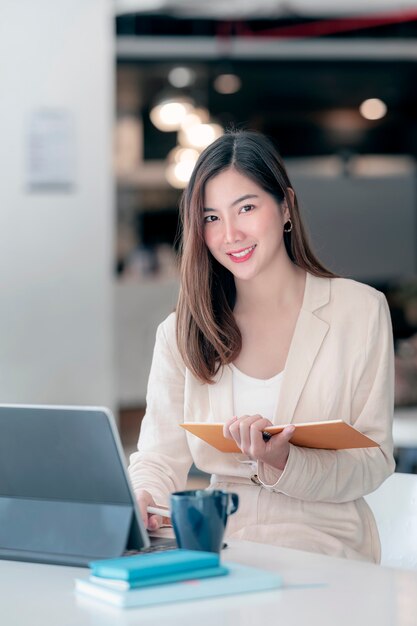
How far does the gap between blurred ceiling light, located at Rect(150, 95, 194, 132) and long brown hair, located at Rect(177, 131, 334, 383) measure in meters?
7.71

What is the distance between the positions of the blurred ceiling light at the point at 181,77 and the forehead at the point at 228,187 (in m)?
7.46

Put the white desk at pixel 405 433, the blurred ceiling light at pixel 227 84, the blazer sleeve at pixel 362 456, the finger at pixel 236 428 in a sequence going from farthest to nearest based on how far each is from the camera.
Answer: the blurred ceiling light at pixel 227 84 < the white desk at pixel 405 433 < the blazer sleeve at pixel 362 456 < the finger at pixel 236 428

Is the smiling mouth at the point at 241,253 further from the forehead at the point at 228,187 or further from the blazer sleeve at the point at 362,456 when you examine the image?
the blazer sleeve at the point at 362,456

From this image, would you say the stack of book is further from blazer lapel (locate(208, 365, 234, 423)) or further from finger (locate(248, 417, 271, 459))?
blazer lapel (locate(208, 365, 234, 423))

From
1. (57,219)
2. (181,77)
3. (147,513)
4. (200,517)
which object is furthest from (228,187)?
(181,77)

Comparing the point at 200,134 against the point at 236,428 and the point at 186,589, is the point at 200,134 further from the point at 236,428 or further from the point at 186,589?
the point at 186,589

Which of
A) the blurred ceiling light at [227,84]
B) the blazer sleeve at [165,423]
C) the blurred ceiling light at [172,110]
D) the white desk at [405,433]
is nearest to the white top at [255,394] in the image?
the blazer sleeve at [165,423]

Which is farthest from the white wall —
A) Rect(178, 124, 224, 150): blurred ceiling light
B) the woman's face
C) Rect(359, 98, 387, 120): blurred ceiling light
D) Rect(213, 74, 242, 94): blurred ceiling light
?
Rect(359, 98, 387, 120): blurred ceiling light

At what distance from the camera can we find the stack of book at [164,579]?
4.68 ft

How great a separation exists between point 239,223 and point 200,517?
81 cm

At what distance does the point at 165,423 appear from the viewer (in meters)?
2.29

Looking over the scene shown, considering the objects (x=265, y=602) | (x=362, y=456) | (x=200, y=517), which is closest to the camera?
(x=265, y=602)

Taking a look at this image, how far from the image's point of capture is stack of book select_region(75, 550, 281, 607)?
143 cm

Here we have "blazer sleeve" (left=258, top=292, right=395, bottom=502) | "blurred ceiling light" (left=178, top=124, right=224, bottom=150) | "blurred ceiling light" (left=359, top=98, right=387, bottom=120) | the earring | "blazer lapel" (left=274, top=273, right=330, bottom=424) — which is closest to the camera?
"blazer sleeve" (left=258, top=292, right=395, bottom=502)
